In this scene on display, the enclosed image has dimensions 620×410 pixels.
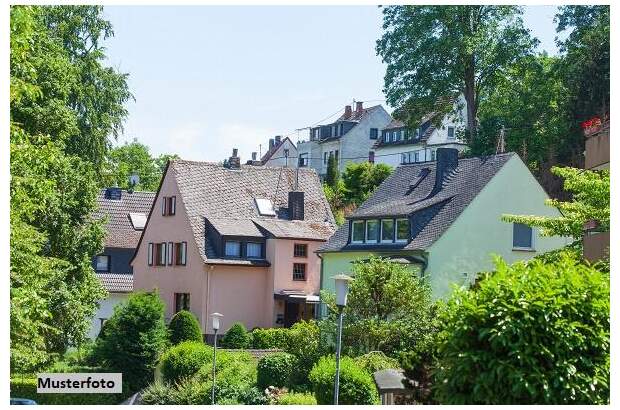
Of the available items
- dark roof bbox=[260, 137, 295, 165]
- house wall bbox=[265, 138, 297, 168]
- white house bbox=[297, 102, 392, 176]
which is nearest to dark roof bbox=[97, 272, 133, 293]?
white house bbox=[297, 102, 392, 176]

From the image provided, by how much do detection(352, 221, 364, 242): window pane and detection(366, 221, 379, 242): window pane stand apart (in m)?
0.24

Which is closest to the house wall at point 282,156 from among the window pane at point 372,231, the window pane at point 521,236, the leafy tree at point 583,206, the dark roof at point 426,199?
the dark roof at point 426,199

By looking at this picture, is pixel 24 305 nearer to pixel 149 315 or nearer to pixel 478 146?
pixel 149 315

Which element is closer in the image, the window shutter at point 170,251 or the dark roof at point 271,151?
the window shutter at point 170,251

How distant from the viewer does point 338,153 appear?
9019 centimetres

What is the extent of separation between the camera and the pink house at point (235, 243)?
50969 mm

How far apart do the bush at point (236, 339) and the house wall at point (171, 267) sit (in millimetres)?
4242

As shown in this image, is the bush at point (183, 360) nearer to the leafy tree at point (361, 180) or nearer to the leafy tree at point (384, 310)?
the leafy tree at point (384, 310)

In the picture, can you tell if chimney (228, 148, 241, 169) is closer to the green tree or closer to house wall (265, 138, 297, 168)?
the green tree

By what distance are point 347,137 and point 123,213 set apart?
109ft

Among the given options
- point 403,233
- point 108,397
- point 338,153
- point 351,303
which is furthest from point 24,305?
point 338,153

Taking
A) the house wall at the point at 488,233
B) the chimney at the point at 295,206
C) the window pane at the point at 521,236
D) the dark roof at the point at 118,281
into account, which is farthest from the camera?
the dark roof at the point at 118,281

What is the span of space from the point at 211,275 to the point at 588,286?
38.9 metres

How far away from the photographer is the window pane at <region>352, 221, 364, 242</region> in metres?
45.1
